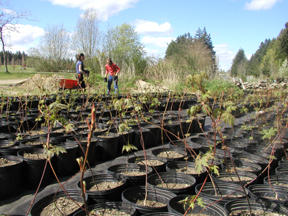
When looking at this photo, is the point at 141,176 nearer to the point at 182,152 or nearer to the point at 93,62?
the point at 182,152

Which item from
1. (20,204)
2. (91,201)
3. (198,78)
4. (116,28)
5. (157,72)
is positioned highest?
(116,28)

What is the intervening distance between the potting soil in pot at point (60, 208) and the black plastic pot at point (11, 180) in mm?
799

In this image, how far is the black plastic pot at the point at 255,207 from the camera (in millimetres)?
1808

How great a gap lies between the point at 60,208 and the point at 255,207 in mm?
1509

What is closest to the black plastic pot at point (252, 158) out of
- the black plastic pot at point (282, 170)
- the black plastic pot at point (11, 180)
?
the black plastic pot at point (282, 170)

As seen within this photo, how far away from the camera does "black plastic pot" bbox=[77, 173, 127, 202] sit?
2000mm

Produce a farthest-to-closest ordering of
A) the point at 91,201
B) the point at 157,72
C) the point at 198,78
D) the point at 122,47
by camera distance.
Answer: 1. the point at 122,47
2. the point at 157,72
3. the point at 91,201
4. the point at 198,78

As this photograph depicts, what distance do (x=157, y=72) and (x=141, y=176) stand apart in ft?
40.4

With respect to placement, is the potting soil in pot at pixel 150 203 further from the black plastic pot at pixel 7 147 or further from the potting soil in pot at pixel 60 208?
the black plastic pot at pixel 7 147

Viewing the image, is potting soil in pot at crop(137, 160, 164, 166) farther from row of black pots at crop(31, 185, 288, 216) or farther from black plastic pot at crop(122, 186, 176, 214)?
row of black pots at crop(31, 185, 288, 216)

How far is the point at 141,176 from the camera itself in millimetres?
2377

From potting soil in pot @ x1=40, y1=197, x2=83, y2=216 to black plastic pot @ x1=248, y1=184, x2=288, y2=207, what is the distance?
1.54m

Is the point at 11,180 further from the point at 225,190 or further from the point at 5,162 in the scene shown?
the point at 225,190

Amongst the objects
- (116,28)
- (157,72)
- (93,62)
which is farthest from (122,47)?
(157,72)
